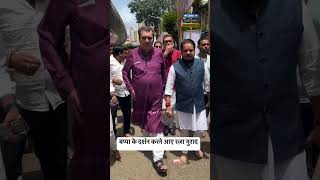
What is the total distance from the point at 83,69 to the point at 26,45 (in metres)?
0.34

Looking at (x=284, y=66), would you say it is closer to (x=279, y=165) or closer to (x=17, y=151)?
(x=279, y=165)

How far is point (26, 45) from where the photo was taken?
2.18 m

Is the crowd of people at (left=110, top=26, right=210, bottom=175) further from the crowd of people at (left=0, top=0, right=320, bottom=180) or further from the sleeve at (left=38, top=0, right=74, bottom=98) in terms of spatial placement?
the sleeve at (left=38, top=0, right=74, bottom=98)

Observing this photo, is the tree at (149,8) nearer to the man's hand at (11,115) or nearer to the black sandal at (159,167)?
the man's hand at (11,115)

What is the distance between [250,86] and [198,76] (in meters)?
1.21

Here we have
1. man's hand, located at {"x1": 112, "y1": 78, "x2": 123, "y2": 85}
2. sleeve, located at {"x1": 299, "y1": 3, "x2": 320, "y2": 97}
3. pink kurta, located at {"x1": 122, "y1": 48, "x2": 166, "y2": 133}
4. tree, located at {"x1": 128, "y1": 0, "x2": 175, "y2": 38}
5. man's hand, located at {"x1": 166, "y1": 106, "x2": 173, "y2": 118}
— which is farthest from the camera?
man's hand, located at {"x1": 112, "y1": 78, "x2": 123, "y2": 85}

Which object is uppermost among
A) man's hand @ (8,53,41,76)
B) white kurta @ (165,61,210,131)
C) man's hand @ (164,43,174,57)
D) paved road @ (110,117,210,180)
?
man's hand @ (164,43,174,57)

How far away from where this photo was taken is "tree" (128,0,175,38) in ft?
8.55

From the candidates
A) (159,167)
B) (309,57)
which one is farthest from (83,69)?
(159,167)

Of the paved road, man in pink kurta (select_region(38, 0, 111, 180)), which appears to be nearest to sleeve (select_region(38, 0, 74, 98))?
man in pink kurta (select_region(38, 0, 111, 180))

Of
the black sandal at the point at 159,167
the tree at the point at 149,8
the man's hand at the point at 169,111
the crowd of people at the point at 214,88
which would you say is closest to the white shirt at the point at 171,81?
the man's hand at the point at 169,111

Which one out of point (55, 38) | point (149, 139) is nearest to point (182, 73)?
point (149, 139)

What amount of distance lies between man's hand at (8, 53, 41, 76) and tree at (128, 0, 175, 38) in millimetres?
693

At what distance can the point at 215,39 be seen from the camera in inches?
82.9
